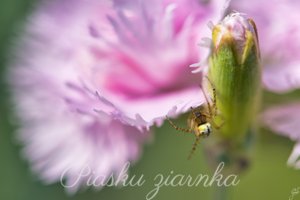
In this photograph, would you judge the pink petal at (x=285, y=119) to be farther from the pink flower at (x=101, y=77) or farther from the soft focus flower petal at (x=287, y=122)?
the pink flower at (x=101, y=77)

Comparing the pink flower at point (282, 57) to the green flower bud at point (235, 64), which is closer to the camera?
the green flower bud at point (235, 64)

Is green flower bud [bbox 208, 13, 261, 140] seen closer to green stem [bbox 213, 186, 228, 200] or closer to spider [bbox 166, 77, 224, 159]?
spider [bbox 166, 77, 224, 159]

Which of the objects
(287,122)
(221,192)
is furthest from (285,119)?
(221,192)

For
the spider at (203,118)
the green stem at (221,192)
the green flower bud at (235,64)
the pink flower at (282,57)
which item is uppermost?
the pink flower at (282,57)

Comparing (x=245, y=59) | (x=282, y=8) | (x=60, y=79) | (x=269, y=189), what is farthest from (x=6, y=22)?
(x=245, y=59)

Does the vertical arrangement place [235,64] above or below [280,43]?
below

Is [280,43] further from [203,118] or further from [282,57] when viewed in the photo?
[203,118]

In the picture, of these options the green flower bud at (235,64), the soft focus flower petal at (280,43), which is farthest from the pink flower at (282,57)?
the green flower bud at (235,64)

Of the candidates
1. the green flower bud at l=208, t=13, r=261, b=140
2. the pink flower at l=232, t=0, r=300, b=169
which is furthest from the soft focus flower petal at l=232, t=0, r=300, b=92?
the green flower bud at l=208, t=13, r=261, b=140
